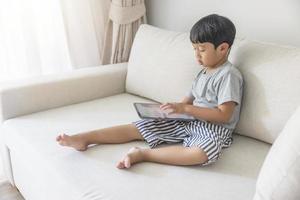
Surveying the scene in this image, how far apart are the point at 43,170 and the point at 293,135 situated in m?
0.94

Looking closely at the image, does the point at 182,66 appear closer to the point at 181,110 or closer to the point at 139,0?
the point at 181,110

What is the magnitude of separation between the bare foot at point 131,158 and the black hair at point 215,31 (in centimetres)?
53

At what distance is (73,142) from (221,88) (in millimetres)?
640

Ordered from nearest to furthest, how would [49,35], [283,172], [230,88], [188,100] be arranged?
1. [283,172]
2. [230,88]
3. [188,100]
4. [49,35]

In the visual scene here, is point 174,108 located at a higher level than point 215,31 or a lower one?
lower

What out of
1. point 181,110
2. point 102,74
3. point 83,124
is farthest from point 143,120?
point 102,74

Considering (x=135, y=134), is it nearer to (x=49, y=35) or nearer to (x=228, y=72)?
(x=228, y=72)

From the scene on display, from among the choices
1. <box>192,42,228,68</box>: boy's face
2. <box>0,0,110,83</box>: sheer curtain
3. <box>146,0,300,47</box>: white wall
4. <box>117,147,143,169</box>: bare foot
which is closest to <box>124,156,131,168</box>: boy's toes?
<box>117,147,143,169</box>: bare foot

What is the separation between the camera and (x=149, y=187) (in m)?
1.16

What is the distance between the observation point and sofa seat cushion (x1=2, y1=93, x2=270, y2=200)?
1.15 m

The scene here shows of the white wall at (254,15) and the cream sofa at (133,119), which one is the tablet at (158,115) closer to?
the cream sofa at (133,119)

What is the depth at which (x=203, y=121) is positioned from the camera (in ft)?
4.80

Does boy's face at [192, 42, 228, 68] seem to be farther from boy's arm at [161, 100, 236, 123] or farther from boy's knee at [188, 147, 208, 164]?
boy's knee at [188, 147, 208, 164]

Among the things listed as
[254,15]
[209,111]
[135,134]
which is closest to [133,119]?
[135,134]
